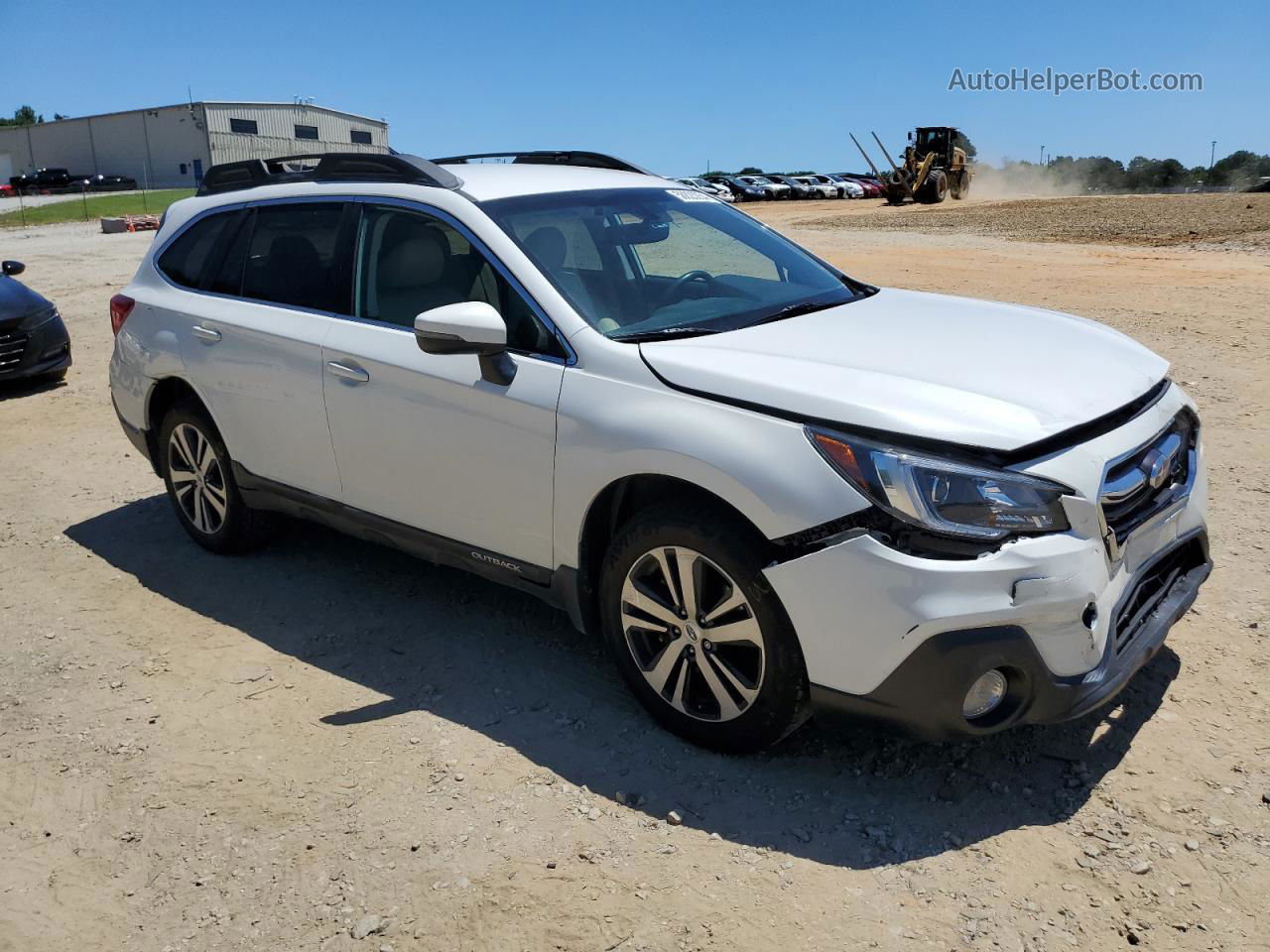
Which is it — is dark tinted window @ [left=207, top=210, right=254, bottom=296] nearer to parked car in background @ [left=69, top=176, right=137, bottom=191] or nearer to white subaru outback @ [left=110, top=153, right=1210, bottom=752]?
white subaru outback @ [left=110, top=153, right=1210, bottom=752]

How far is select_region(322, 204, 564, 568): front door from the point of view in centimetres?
381

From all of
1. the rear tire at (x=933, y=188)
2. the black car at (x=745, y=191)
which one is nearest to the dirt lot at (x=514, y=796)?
Result: the rear tire at (x=933, y=188)

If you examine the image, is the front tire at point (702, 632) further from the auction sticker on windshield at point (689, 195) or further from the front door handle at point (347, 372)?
the auction sticker on windshield at point (689, 195)

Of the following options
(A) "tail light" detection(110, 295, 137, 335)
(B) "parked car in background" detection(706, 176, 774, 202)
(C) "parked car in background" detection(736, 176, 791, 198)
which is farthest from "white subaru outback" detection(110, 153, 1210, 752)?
(C) "parked car in background" detection(736, 176, 791, 198)

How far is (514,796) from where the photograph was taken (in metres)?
3.48

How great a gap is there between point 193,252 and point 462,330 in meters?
2.48

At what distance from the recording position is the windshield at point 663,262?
3.91 metres

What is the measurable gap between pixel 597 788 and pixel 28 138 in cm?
9369

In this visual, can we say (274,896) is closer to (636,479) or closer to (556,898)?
(556,898)

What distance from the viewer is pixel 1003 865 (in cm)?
303

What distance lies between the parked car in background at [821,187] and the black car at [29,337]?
51470 mm

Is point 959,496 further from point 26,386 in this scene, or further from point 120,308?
point 26,386

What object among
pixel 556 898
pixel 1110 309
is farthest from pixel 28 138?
pixel 556 898

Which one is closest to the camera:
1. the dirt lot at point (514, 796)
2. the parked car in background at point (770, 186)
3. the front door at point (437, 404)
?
the dirt lot at point (514, 796)
